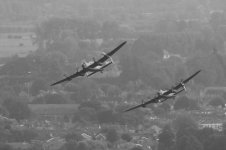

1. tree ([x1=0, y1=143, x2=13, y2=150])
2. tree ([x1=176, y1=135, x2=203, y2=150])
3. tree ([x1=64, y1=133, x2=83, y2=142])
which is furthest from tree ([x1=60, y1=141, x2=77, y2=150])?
tree ([x1=176, y1=135, x2=203, y2=150])

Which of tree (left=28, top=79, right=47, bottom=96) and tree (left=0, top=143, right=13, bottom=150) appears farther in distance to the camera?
tree (left=28, top=79, right=47, bottom=96)

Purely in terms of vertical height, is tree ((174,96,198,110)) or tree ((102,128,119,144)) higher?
tree ((102,128,119,144))

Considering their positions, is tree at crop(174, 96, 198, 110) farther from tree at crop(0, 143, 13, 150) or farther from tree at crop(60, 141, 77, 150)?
tree at crop(0, 143, 13, 150)

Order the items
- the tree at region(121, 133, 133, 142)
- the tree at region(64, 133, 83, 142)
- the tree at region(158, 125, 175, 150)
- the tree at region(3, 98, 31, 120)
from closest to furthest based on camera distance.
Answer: the tree at region(158, 125, 175, 150) < the tree at region(64, 133, 83, 142) < the tree at region(121, 133, 133, 142) < the tree at region(3, 98, 31, 120)

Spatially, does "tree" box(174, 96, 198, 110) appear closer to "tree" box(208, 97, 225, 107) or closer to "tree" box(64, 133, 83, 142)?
"tree" box(208, 97, 225, 107)

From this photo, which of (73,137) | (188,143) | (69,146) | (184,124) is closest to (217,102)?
(184,124)

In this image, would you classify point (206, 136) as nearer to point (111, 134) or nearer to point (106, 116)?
point (111, 134)

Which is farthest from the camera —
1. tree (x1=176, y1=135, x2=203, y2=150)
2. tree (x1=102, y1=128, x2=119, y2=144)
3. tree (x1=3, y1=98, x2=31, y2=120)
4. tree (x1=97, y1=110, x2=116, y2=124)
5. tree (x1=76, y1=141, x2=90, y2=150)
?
tree (x1=3, y1=98, x2=31, y2=120)

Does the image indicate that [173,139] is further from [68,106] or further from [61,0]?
[61,0]

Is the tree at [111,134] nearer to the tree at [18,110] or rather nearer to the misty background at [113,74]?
the misty background at [113,74]

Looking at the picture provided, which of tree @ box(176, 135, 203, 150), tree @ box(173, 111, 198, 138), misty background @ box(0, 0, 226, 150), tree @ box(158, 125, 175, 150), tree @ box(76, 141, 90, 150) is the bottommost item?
misty background @ box(0, 0, 226, 150)

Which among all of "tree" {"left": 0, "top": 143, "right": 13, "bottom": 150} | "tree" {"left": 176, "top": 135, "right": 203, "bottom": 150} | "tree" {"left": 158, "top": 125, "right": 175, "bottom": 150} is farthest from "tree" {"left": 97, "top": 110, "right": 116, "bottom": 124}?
"tree" {"left": 0, "top": 143, "right": 13, "bottom": 150}

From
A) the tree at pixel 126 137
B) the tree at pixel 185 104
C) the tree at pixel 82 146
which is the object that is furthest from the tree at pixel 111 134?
the tree at pixel 185 104
